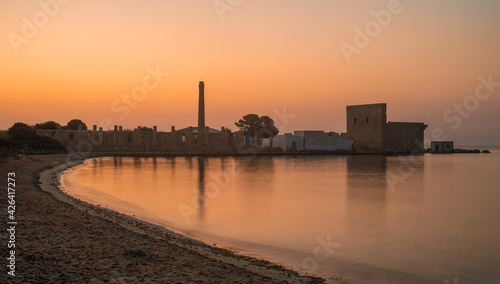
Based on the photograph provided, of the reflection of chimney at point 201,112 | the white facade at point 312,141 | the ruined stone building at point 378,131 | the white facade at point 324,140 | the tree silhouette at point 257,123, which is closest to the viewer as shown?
the reflection of chimney at point 201,112

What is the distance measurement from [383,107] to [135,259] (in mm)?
69963

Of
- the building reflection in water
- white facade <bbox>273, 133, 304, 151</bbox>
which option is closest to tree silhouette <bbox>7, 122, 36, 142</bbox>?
white facade <bbox>273, 133, 304, 151</bbox>

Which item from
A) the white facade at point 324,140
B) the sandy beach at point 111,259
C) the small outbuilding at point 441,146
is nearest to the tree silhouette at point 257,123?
the white facade at point 324,140

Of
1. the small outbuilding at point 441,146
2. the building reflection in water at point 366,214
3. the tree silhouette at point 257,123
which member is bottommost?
the building reflection in water at point 366,214

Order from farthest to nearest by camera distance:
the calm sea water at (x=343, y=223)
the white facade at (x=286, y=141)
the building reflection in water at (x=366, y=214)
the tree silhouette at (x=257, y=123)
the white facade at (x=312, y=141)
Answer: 1. the tree silhouette at (x=257, y=123)
2. the white facade at (x=312, y=141)
3. the white facade at (x=286, y=141)
4. the building reflection in water at (x=366, y=214)
5. the calm sea water at (x=343, y=223)

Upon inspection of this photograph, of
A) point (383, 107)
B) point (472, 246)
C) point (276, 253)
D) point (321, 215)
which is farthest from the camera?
point (383, 107)

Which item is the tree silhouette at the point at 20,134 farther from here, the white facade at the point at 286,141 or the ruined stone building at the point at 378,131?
the ruined stone building at the point at 378,131

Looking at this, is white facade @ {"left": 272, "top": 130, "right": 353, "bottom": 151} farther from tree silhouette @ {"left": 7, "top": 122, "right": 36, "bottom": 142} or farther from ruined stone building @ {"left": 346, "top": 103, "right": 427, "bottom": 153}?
tree silhouette @ {"left": 7, "top": 122, "right": 36, "bottom": 142}

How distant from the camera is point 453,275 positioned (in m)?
7.43

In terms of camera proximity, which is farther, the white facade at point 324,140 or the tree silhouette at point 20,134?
the white facade at point 324,140

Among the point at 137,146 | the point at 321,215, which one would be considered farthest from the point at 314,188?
the point at 137,146

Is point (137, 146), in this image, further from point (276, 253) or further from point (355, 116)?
point (276, 253)

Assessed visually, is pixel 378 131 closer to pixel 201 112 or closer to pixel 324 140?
pixel 324 140

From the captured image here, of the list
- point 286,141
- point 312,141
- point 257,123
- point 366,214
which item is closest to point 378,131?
point 312,141
